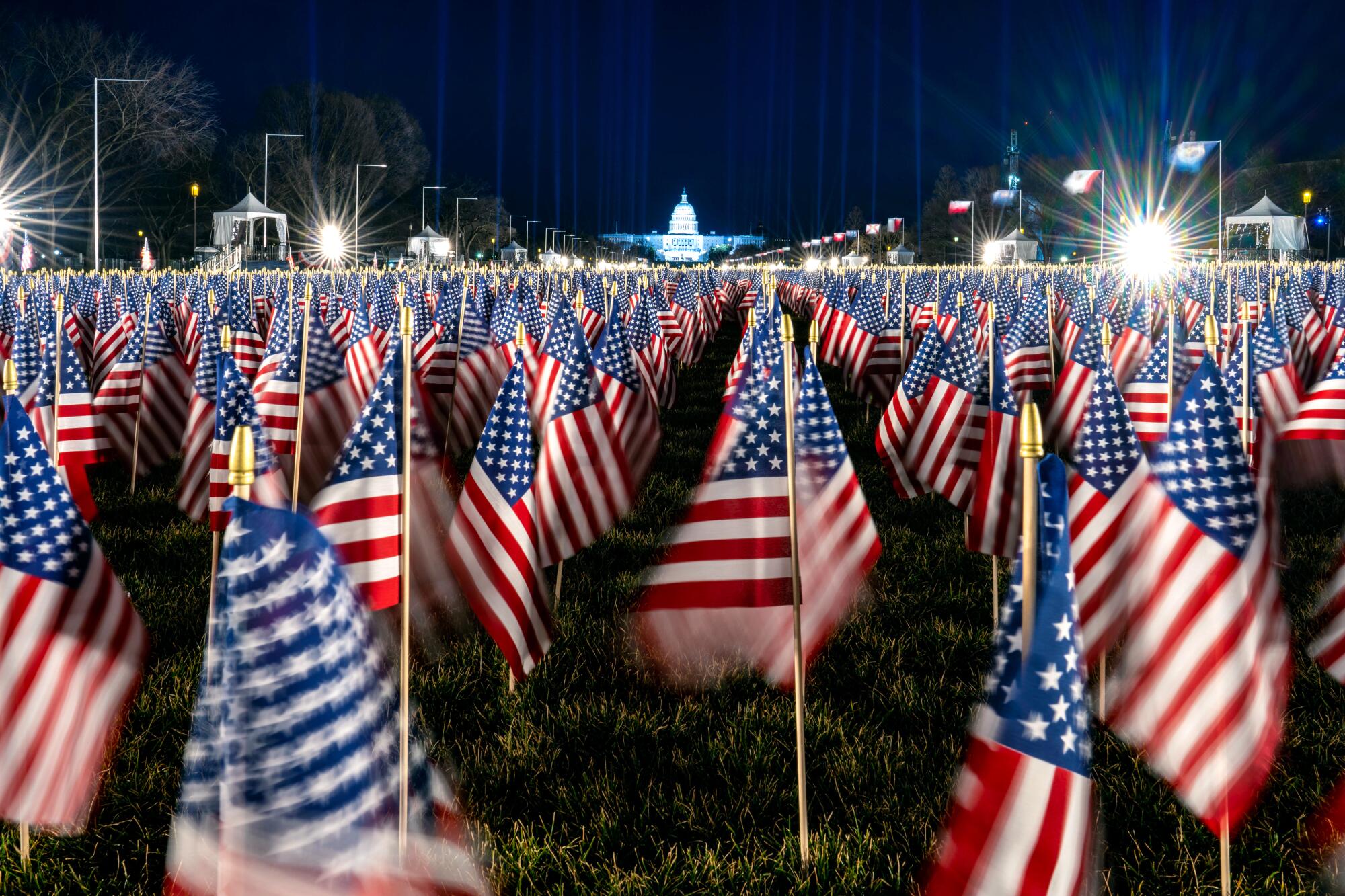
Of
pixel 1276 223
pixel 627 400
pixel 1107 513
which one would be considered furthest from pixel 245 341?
pixel 1276 223

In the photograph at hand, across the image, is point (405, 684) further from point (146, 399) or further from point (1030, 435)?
point (146, 399)

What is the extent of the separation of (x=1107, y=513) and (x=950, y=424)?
329 centimetres

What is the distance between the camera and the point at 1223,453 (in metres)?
4.00

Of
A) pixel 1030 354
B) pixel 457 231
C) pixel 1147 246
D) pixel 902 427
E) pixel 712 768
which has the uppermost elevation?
pixel 457 231

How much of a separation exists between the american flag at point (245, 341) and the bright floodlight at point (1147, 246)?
32771 millimetres

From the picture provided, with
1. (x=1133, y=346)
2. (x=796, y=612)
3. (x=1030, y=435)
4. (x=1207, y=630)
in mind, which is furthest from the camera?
(x=1133, y=346)

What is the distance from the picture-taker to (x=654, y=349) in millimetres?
16781

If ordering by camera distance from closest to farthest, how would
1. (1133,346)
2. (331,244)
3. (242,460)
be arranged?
1. (242,460)
2. (1133,346)
3. (331,244)

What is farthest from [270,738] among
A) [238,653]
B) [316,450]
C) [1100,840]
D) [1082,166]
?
[1082,166]

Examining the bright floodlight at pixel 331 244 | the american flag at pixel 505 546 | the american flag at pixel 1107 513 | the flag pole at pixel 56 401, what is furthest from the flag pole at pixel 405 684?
the bright floodlight at pixel 331 244

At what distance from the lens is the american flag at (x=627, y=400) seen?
9.58m

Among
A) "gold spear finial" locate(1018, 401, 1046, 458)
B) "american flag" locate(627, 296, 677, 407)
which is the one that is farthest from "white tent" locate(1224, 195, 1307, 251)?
"gold spear finial" locate(1018, 401, 1046, 458)

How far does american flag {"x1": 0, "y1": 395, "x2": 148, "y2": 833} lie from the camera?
3697 mm

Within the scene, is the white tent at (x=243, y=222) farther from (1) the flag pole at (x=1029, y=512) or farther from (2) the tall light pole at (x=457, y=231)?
(1) the flag pole at (x=1029, y=512)
